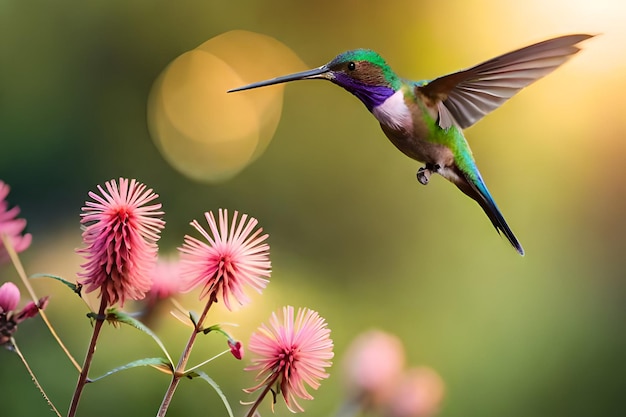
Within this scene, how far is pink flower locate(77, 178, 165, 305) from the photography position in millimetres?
203

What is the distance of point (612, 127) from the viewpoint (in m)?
1.31

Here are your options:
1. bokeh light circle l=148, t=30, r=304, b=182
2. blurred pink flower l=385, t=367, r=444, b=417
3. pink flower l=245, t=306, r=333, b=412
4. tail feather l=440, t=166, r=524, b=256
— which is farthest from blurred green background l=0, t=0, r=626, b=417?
pink flower l=245, t=306, r=333, b=412

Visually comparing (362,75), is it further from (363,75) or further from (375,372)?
(375,372)

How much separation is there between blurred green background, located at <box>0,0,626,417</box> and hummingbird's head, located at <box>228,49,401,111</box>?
900 millimetres

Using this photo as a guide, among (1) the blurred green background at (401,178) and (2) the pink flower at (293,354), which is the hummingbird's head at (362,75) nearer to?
(2) the pink flower at (293,354)

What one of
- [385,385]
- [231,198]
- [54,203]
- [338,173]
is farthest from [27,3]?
[385,385]

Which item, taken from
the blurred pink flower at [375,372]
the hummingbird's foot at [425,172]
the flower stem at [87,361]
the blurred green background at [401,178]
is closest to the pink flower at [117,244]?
the flower stem at [87,361]

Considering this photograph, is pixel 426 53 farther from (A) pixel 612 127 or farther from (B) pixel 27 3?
(B) pixel 27 3

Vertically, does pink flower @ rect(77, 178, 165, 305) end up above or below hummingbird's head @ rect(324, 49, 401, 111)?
below

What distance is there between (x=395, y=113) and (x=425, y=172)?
31 mm

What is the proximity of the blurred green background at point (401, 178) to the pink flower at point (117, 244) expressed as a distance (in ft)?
3.15

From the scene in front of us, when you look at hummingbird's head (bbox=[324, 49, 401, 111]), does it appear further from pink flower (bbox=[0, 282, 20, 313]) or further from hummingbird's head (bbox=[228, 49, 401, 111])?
pink flower (bbox=[0, 282, 20, 313])

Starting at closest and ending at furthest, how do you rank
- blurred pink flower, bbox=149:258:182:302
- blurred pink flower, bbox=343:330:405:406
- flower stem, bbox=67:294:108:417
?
flower stem, bbox=67:294:108:417 < blurred pink flower, bbox=149:258:182:302 < blurred pink flower, bbox=343:330:405:406

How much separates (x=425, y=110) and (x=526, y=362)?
1.06 meters
